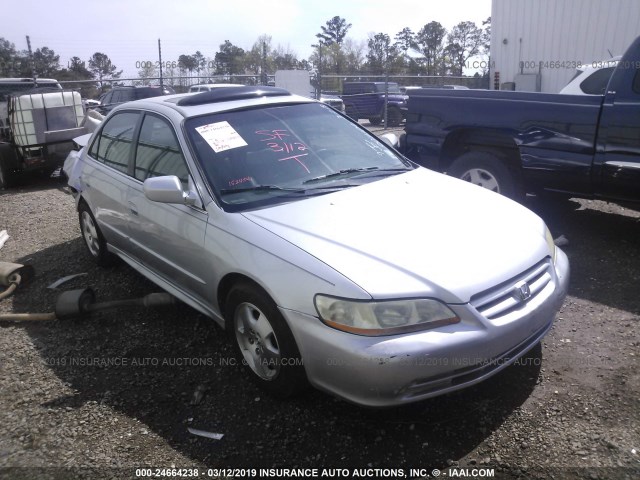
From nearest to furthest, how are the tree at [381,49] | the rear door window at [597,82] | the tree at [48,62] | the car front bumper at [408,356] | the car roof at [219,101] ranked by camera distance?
the car front bumper at [408,356], the car roof at [219,101], the rear door window at [597,82], the tree at [48,62], the tree at [381,49]

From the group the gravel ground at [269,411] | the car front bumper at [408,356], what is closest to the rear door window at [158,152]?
the gravel ground at [269,411]

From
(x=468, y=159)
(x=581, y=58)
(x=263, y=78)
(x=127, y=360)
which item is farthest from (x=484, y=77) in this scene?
(x=127, y=360)

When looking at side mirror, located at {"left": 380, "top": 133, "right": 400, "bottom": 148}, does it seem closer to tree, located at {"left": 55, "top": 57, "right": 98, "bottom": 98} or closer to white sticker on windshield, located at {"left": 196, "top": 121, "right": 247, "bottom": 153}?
white sticker on windshield, located at {"left": 196, "top": 121, "right": 247, "bottom": 153}

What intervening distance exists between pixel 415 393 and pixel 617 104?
358cm

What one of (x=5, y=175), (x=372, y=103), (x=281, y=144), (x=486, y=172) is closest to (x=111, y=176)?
(x=281, y=144)

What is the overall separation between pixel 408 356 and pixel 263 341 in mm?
883

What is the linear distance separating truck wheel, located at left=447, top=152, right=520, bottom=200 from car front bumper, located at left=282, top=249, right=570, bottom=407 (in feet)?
10.1

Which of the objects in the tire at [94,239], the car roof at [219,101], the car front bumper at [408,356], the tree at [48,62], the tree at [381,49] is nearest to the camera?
the car front bumper at [408,356]

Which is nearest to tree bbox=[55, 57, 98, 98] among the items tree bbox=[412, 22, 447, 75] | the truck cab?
the truck cab

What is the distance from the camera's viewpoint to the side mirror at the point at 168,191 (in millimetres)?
3188

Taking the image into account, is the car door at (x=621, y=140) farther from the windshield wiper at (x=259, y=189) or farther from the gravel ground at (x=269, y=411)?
Result: the windshield wiper at (x=259, y=189)

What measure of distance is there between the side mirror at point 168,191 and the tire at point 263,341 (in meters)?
0.67

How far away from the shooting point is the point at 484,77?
2011 centimetres

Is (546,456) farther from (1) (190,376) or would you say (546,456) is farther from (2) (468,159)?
(2) (468,159)
